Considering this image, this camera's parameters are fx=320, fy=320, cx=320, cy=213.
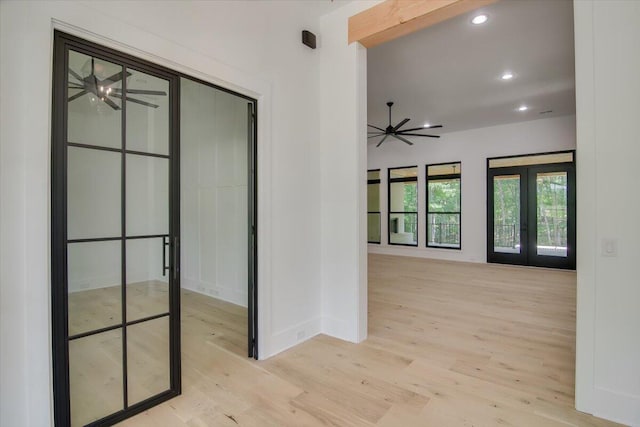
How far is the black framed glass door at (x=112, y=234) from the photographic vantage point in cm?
186

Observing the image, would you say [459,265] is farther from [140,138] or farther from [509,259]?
[140,138]

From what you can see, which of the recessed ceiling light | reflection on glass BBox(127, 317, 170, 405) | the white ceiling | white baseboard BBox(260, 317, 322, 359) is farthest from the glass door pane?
the recessed ceiling light

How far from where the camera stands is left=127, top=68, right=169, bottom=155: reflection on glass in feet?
7.12

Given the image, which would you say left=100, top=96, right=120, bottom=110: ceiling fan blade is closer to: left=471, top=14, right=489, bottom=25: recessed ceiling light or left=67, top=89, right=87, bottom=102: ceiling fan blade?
left=67, top=89, right=87, bottom=102: ceiling fan blade

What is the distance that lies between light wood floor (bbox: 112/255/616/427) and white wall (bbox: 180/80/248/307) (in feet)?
1.63

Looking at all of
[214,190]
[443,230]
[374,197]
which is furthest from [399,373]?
[374,197]

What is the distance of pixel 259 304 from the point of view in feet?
9.77

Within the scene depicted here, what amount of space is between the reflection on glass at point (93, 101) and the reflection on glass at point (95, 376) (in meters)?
1.25

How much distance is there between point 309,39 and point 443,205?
22.5ft

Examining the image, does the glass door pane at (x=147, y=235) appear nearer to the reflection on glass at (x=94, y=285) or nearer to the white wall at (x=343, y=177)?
the reflection on glass at (x=94, y=285)

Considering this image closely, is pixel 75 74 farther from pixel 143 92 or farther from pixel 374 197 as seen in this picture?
pixel 374 197

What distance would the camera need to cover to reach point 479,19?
3.55 metres
